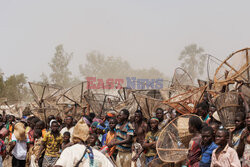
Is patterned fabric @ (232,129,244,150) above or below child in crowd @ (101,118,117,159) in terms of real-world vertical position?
above

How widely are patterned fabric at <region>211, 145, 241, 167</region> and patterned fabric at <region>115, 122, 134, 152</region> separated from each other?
2512mm

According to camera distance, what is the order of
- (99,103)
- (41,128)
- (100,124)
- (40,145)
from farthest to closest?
(99,103)
(100,124)
(41,128)
(40,145)

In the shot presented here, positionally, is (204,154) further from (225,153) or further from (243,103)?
(243,103)

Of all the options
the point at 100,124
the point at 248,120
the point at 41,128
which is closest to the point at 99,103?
the point at 100,124

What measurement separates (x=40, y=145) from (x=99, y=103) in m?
4.47

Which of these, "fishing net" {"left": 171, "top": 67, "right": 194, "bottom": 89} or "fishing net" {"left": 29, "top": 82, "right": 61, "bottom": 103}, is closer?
"fishing net" {"left": 171, "top": 67, "right": 194, "bottom": 89}

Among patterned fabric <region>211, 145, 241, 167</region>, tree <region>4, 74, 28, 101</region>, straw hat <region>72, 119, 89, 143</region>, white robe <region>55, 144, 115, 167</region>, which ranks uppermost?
straw hat <region>72, 119, 89, 143</region>

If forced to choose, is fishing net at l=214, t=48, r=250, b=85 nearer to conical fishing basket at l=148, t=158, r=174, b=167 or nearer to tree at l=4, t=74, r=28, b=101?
conical fishing basket at l=148, t=158, r=174, b=167

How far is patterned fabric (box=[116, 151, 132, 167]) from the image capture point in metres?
6.69

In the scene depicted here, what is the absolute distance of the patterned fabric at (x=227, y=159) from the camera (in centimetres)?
408

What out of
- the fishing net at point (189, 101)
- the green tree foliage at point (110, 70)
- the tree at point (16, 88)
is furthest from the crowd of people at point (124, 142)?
the green tree foliage at point (110, 70)

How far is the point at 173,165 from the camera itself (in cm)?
589

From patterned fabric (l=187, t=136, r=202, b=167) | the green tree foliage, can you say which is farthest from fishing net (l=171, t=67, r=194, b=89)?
the green tree foliage

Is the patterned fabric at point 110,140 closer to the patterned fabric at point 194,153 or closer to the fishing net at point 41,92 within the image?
the patterned fabric at point 194,153
